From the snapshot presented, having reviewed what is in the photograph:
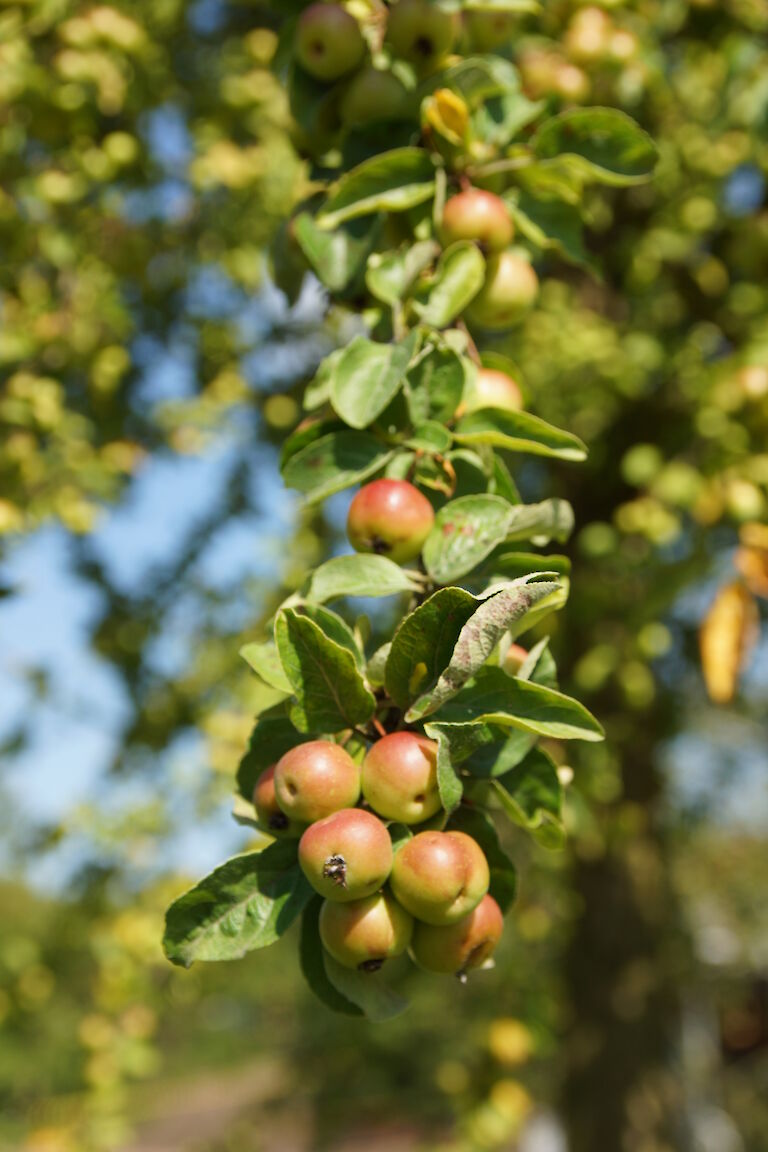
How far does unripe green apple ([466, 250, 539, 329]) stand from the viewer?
46.1 inches

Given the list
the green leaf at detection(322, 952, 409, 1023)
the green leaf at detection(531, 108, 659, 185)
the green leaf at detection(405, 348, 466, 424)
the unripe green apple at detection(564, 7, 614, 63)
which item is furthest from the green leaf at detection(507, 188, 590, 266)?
the unripe green apple at detection(564, 7, 614, 63)

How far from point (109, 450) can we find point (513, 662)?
247cm

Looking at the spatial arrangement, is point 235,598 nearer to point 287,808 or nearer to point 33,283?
point 33,283

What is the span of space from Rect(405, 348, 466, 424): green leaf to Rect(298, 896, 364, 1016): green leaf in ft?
1.60

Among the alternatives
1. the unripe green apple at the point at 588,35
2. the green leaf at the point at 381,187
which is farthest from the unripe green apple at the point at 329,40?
the unripe green apple at the point at 588,35

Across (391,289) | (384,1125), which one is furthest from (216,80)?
(384,1125)

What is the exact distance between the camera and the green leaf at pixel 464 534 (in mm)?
891

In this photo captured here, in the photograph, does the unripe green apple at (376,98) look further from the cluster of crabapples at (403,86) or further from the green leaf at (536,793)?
the green leaf at (536,793)

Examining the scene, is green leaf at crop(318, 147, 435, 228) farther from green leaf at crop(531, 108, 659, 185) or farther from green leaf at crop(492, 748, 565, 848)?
green leaf at crop(492, 748, 565, 848)

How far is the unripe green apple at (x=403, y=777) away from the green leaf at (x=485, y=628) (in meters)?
0.05

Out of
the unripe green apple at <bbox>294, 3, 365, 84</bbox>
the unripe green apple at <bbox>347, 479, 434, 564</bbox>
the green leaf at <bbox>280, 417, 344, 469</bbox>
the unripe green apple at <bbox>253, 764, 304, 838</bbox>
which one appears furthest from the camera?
the unripe green apple at <bbox>294, 3, 365, 84</bbox>

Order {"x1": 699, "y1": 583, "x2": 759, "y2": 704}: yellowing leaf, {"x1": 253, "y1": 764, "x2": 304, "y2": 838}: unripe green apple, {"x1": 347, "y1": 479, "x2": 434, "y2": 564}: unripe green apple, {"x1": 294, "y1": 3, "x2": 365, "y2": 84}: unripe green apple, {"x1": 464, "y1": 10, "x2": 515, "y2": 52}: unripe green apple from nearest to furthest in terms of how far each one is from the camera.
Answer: {"x1": 253, "y1": 764, "x2": 304, "y2": 838}: unripe green apple, {"x1": 347, "y1": 479, "x2": 434, "y2": 564}: unripe green apple, {"x1": 294, "y1": 3, "x2": 365, "y2": 84}: unripe green apple, {"x1": 464, "y1": 10, "x2": 515, "y2": 52}: unripe green apple, {"x1": 699, "y1": 583, "x2": 759, "y2": 704}: yellowing leaf

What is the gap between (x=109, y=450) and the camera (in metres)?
3.13

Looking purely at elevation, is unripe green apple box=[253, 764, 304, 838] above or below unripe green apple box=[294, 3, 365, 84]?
below
